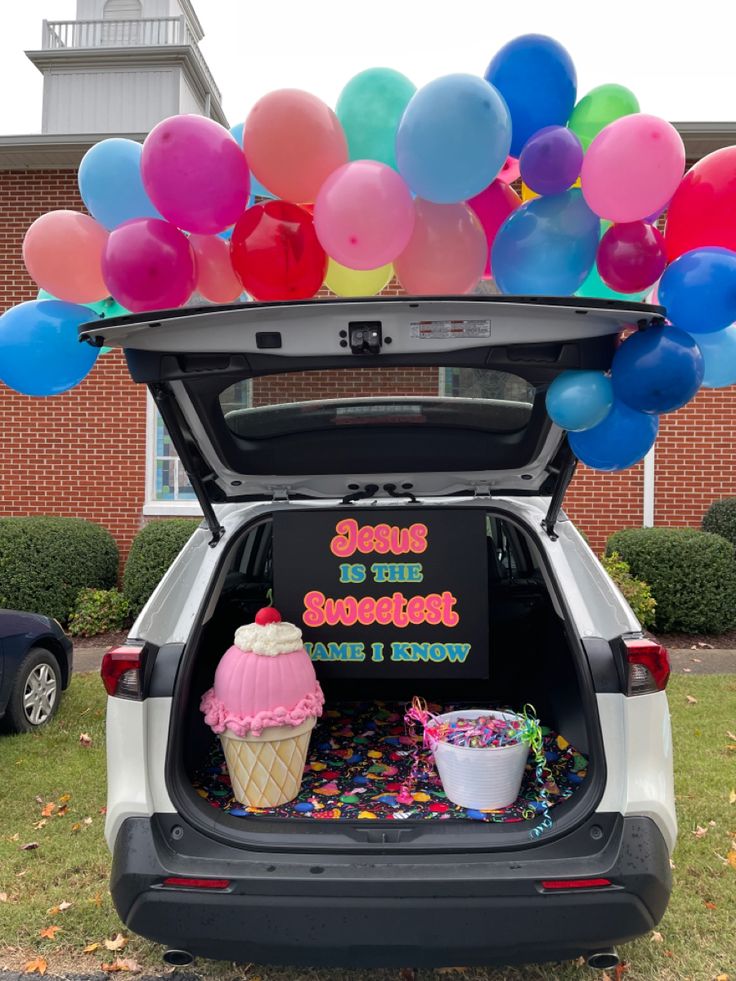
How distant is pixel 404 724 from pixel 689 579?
5.01 meters

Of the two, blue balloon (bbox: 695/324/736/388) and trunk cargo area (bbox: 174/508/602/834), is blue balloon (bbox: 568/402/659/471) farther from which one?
trunk cargo area (bbox: 174/508/602/834)

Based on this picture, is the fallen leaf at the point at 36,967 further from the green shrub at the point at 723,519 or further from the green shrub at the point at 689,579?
the green shrub at the point at 723,519

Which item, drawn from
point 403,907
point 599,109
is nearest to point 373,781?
point 403,907

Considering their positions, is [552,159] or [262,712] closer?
[552,159]

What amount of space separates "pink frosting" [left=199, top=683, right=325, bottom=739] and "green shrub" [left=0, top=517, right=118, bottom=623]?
595cm

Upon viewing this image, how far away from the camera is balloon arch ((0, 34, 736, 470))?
7.63 feet

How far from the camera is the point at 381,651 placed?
317 cm

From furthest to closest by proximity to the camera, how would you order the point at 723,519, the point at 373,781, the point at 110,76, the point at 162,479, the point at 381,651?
the point at 110,76 < the point at 162,479 < the point at 723,519 < the point at 381,651 < the point at 373,781

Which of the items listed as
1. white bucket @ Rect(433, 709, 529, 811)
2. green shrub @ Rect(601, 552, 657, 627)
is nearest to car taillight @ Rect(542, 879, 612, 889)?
white bucket @ Rect(433, 709, 529, 811)

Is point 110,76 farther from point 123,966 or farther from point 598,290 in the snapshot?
point 123,966

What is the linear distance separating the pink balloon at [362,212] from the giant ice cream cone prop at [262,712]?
1282 millimetres

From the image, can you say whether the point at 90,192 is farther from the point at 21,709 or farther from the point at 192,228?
the point at 21,709

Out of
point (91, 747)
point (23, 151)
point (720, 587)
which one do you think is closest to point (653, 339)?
point (91, 747)

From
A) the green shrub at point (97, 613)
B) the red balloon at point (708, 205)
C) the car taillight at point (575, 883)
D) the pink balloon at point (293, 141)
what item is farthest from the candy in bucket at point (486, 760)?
the green shrub at point (97, 613)
